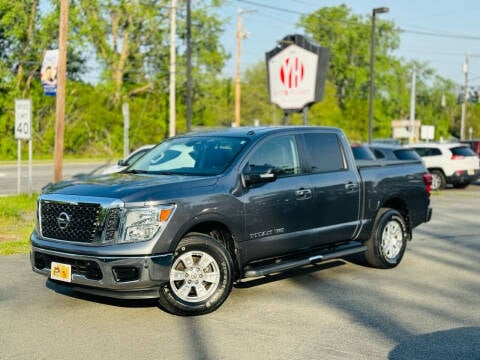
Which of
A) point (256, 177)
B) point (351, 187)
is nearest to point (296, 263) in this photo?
point (256, 177)

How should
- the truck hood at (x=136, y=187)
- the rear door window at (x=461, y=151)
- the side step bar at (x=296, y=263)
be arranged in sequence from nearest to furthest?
the truck hood at (x=136, y=187) < the side step bar at (x=296, y=263) < the rear door window at (x=461, y=151)

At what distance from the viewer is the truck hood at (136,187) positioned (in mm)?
6301

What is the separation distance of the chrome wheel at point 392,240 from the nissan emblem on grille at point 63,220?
4319 mm

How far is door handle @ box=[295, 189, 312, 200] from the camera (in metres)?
7.57

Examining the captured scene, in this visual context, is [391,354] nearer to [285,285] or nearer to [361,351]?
[361,351]

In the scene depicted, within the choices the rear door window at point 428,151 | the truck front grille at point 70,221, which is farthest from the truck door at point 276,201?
the rear door window at point 428,151

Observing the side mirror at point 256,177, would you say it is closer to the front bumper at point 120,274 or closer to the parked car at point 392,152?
the front bumper at point 120,274

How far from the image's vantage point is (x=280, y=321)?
249 inches

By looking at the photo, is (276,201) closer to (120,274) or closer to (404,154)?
(120,274)

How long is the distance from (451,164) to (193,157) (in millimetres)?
17626

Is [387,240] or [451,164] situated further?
[451,164]

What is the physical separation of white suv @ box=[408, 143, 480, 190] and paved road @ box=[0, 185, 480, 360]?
1498 centimetres

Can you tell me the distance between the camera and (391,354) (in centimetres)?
535

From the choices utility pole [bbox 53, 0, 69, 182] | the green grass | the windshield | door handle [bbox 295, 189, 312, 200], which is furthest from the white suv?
the windshield
